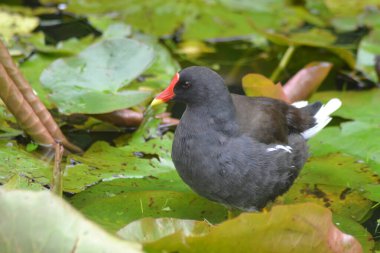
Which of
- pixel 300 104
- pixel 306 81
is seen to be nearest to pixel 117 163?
pixel 300 104

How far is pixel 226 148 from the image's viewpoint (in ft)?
8.86

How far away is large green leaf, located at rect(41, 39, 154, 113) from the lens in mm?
3246

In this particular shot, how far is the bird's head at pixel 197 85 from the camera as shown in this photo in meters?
2.77

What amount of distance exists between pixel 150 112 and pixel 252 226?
4.88ft

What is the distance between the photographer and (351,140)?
3.22 metres

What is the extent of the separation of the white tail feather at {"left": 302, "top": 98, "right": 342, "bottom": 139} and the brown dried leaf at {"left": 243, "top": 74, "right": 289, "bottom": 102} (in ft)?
0.73

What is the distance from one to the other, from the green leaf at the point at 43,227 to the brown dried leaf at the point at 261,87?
1.70 m

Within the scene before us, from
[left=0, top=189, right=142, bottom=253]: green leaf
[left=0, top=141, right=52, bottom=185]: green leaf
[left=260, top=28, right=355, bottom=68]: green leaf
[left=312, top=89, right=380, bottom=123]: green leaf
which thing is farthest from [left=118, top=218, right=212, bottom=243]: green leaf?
[left=260, top=28, right=355, bottom=68]: green leaf

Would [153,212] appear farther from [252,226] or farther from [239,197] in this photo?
[252,226]

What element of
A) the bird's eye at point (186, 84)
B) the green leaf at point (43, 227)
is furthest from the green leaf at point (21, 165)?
the green leaf at point (43, 227)

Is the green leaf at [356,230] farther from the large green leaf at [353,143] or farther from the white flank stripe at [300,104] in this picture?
the white flank stripe at [300,104]

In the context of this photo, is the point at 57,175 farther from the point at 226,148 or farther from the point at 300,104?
the point at 300,104

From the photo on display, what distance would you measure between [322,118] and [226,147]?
68 cm

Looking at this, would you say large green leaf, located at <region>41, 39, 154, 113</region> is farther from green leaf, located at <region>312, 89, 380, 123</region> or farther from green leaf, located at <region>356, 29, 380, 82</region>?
green leaf, located at <region>356, 29, 380, 82</region>
